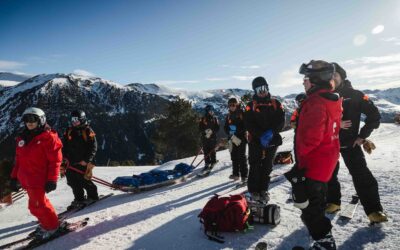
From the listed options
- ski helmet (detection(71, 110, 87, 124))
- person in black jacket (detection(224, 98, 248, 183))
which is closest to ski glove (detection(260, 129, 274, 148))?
person in black jacket (detection(224, 98, 248, 183))

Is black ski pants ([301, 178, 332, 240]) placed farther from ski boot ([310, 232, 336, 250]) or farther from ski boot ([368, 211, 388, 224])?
ski boot ([368, 211, 388, 224])

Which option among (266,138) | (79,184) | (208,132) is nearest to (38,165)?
(79,184)

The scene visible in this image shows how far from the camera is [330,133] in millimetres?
4043

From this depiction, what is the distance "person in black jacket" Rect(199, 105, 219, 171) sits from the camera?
1255cm

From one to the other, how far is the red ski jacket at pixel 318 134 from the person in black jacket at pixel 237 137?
537cm

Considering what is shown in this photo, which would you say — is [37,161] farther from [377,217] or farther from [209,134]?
[209,134]

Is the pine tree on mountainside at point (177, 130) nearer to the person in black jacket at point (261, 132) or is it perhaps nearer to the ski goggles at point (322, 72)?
the person in black jacket at point (261, 132)

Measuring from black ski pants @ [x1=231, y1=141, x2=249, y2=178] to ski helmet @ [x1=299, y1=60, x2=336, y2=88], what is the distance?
571cm

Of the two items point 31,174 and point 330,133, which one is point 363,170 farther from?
point 31,174

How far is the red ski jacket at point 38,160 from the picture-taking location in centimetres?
554

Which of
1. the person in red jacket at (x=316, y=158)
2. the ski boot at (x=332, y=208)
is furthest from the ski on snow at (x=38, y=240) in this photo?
the ski boot at (x=332, y=208)

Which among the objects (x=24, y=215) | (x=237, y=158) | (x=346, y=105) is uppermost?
(x=346, y=105)

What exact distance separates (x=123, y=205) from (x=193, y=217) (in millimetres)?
2712

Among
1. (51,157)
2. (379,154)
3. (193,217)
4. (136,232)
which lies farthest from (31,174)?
(379,154)
